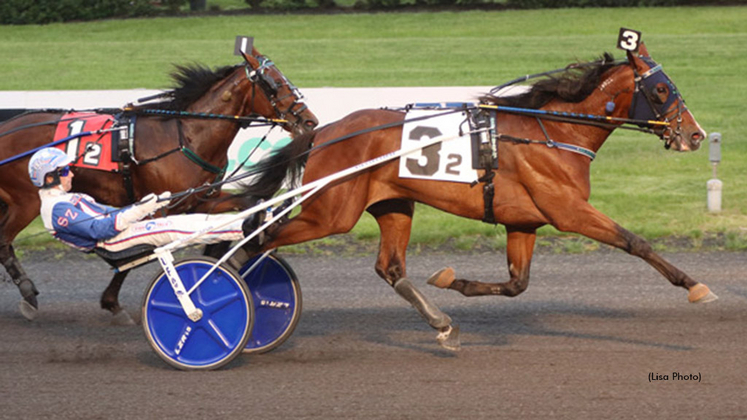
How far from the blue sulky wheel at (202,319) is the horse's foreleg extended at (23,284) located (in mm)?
1516

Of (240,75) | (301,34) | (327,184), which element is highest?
(240,75)

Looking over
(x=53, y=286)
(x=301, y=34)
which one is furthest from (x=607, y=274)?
(x=301, y=34)

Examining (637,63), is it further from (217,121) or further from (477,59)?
(477,59)

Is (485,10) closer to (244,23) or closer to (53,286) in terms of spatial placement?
(244,23)

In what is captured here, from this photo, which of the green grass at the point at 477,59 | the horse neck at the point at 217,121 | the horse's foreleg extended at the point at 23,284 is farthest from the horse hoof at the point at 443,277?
the green grass at the point at 477,59

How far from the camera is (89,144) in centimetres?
639

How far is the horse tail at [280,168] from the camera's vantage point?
583 centimetres

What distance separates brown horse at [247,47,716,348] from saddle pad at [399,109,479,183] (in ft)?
0.15

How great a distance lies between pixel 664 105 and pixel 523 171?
2.61 feet

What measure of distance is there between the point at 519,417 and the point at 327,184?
5.53 feet

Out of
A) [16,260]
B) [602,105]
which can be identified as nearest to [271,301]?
[16,260]

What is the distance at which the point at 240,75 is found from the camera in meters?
6.59

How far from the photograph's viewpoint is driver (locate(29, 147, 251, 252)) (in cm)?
534

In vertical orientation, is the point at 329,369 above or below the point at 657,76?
below
